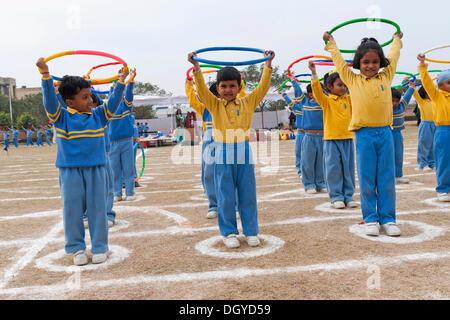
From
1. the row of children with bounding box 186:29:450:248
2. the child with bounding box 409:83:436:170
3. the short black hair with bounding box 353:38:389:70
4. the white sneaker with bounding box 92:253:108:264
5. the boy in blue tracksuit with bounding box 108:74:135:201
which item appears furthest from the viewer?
the child with bounding box 409:83:436:170

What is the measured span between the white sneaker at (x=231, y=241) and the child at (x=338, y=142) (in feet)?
7.47

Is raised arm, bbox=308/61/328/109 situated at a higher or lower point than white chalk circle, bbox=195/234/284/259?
higher

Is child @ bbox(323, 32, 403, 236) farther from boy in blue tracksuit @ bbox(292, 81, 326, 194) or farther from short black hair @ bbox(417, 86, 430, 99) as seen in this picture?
short black hair @ bbox(417, 86, 430, 99)

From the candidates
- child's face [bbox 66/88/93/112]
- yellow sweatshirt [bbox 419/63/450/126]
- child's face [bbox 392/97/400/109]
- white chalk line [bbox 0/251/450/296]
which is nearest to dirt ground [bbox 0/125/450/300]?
white chalk line [bbox 0/251/450/296]

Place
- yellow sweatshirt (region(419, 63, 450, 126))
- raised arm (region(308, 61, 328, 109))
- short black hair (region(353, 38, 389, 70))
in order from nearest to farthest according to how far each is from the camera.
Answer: short black hair (region(353, 38, 389, 70)) → raised arm (region(308, 61, 328, 109)) → yellow sweatshirt (region(419, 63, 450, 126))

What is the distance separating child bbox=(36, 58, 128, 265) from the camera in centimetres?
363

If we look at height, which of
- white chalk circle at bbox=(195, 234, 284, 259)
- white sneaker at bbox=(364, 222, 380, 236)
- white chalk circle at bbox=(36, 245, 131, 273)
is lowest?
white chalk circle at bbox=(36, 245, 131, 273)

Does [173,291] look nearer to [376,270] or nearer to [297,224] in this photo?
[376,270]

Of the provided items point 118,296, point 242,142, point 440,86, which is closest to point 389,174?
point 242,142

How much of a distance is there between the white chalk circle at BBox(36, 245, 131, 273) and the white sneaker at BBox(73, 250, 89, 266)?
4 centimetres

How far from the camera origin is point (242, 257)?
142 inches

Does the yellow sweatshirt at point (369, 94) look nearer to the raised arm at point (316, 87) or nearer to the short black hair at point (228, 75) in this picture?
the raised arm at point (316, 87)

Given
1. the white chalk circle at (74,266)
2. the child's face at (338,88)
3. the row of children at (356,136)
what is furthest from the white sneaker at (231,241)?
the child's face at (338,88)

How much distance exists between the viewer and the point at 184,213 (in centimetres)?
568
